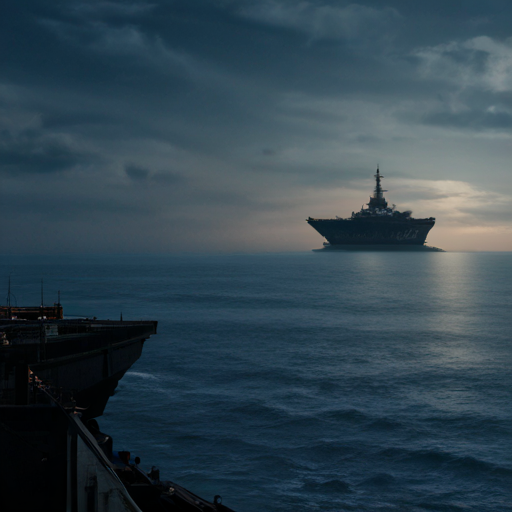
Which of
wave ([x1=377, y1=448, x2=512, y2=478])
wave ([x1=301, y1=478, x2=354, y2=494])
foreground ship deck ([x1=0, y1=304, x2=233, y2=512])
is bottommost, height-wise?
wave ([x1=301, y1=478, x2=354, y2=494])

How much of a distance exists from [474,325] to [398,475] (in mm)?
51284

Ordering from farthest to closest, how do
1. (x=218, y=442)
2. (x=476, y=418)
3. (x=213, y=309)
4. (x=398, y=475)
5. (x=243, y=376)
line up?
1. (x=213, y=309)
2. (x=243, y=376)
3. (x=476, y=418)
4. (x=218, y=442)
5. (x=398, y=475)

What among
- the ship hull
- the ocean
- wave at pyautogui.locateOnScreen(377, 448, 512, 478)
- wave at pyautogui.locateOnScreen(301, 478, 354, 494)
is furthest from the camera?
the ship hull

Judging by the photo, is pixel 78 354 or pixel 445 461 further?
pixel 78 354

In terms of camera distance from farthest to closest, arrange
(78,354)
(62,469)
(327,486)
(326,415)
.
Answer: (78,354) < (326,415) < (327,486) < (62,469)

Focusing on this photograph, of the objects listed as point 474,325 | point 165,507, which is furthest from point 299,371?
point 474,325

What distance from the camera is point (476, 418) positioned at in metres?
28.5

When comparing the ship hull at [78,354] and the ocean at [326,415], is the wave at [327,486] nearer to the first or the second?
the ocean at [326,415]

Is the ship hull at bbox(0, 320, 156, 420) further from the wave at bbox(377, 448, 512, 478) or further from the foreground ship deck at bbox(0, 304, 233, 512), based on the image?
the wave at bbox(377, 448, 512, 478)

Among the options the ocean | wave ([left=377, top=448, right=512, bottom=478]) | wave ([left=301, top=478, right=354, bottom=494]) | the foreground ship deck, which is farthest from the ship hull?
wave ([left=377, top=448, right=512, bottom=478])

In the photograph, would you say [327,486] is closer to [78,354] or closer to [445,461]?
[445,461]

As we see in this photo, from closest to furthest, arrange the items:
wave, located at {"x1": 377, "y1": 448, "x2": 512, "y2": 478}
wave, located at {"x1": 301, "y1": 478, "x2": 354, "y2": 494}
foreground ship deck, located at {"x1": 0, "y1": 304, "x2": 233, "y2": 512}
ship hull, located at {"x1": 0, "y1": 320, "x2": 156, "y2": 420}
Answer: foreground ship deck, located at {"x1": 0, "y1": 304, "x2": 233, "y2": 512}
wave, located at {"x1": 301, "y1": 478, "x2": 354, "y2": 494}
wave, located at {"x1": 377, "y1": 448, "x2": 512, "y2": 478}
ship hull, located at {"x1": 0, "y1": 320, "x2": 156, "y2": 420}

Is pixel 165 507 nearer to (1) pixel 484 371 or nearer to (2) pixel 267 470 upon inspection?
(2) pixel 267 470

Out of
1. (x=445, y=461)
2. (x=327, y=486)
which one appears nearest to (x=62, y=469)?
(x=327, y=486)
